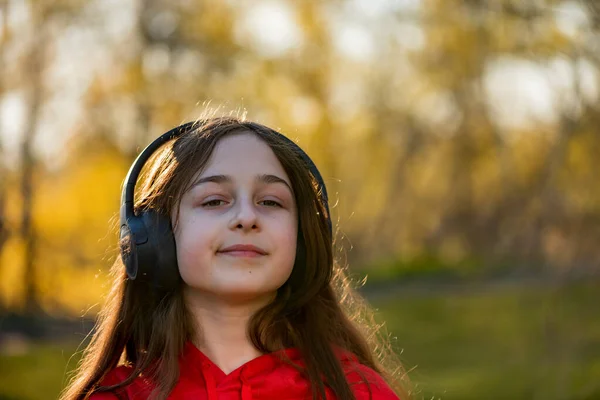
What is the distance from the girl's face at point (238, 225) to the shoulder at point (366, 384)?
319mm

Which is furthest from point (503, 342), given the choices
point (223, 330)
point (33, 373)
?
point (223, 330)

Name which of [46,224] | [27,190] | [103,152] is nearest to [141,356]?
[27,190]

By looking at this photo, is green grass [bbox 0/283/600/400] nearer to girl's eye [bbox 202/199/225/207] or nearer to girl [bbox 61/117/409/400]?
girl [bbox 61/117/409/400]

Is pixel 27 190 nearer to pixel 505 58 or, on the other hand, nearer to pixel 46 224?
pixel 46 224

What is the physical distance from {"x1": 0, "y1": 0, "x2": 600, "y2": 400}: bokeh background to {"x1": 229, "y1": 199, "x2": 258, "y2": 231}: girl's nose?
2766 millimetres

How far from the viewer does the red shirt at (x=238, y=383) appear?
2.23m

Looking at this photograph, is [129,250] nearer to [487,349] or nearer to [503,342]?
[487,349]

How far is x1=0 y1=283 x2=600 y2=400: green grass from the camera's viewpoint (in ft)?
20.8

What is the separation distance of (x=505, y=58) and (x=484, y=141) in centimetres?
435

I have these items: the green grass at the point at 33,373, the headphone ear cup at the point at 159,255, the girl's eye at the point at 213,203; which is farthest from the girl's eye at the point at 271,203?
the green grass at the point at 33,373

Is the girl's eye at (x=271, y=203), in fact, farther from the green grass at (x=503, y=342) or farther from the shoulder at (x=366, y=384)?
the green grass at (x=503, y=342)

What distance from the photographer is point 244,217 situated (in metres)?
2.21

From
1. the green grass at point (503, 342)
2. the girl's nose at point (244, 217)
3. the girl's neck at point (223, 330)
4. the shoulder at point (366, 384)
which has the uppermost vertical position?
the girl's nose at point (244, 217)

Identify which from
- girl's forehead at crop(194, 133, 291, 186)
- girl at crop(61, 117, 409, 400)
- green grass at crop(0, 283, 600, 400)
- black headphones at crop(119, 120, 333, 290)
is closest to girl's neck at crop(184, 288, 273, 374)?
girl at crop(61, 117, 409, 400)
